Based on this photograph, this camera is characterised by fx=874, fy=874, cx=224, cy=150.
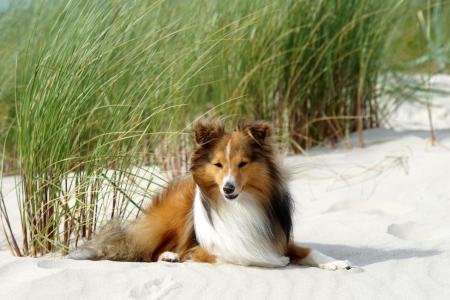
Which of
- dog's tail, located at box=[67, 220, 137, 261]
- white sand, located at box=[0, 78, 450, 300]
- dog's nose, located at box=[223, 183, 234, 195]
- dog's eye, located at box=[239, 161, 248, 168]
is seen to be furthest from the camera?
dog's tail, located at box=[67, 220, 137, 261]

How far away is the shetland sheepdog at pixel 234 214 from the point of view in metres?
4.43

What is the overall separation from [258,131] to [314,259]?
0.72 m

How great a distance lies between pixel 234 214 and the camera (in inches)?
178

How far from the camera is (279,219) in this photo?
15.1 ft

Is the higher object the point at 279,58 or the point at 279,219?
the point at 279,58

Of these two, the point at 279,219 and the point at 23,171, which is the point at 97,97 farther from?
the point at 279,219

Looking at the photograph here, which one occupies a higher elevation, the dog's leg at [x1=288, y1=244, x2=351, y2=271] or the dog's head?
the dog's head

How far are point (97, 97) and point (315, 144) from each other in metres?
3.45

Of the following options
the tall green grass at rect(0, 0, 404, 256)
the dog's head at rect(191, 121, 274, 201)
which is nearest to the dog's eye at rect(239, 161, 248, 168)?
the dog's head at rect(191, 121, 274, 201)

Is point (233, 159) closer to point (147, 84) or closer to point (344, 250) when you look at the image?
point (147, 84)

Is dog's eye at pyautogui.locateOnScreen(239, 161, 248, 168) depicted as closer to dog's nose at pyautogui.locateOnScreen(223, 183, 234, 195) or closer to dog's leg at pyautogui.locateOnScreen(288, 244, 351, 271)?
dog's nose at pyautogui.locateOnScreen(223, 183, 234, 195)

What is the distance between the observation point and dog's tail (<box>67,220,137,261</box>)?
4.53 metres

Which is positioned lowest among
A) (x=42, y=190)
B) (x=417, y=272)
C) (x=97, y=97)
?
(x=417, y=272)

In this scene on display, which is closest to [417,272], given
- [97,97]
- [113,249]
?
[113,249]
